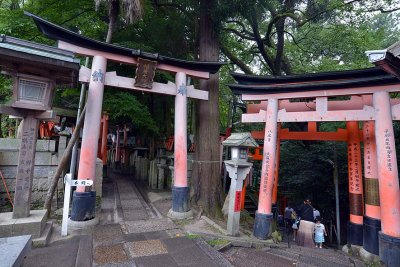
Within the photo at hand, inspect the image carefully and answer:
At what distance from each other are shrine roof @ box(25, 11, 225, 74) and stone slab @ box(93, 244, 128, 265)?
18.2ft

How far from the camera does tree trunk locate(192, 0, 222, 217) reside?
358 inches

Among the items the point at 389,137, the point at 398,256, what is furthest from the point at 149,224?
the point at 389,137

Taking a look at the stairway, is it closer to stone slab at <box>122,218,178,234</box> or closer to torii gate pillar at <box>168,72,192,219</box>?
torii gate pillar at <box>168,72,192,219</box>

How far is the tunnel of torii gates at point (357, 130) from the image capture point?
6.23 m

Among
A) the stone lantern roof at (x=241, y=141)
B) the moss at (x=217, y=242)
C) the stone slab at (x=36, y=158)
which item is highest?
the stone lantern roof at (x=241, y=141)

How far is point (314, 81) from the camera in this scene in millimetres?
7773

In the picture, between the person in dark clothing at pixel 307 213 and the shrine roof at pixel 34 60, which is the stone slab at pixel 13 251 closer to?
the shrine roof at pixel 34 60

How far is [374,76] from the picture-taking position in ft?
22.0

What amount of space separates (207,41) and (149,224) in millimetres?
7311

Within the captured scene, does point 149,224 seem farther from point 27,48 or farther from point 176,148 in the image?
point 27,48

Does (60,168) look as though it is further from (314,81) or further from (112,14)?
(314,81)

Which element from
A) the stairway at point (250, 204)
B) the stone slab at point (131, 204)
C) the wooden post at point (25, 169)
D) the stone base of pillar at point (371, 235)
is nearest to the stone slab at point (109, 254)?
the wooden post at point (25, 169)

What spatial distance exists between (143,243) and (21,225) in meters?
2.51

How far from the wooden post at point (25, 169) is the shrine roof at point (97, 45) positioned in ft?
8.89
